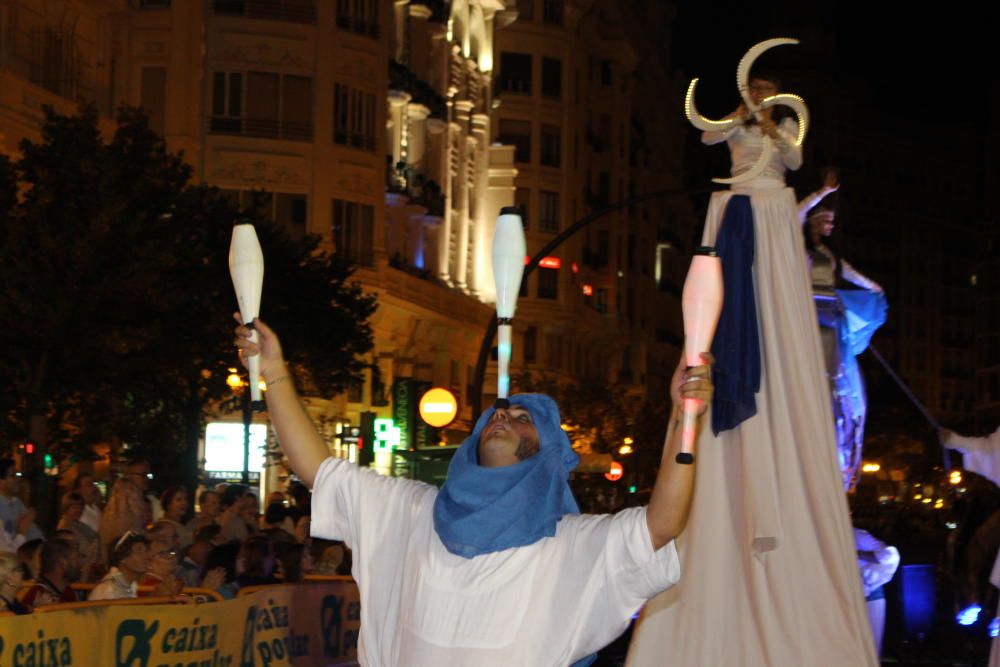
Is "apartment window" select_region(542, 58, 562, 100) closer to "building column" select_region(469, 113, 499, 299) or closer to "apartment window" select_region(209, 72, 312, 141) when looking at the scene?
"building column" select_region(469, 113, 499, 299)

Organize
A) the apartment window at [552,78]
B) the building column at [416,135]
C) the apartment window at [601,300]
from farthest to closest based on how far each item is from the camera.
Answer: the apartment window at [601,300]
the apartment window at [552,78]
the building column at [416,135]

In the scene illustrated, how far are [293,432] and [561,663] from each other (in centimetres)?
114

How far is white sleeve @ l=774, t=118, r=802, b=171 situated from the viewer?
9320 mm

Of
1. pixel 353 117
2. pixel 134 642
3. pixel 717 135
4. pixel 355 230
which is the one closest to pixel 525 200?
pixel 353 117

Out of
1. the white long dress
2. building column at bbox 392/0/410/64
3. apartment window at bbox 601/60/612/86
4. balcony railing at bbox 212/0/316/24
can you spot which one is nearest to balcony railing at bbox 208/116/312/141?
balcony railing at bbox 212/0/316/24

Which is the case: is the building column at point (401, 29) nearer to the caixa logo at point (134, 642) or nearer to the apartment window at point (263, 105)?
the apartment window at point (263, 105)

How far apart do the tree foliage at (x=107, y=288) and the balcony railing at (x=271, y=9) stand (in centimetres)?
1256

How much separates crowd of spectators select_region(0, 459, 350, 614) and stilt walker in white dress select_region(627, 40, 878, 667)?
370 cm

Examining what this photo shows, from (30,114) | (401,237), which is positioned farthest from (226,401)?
(401,237)

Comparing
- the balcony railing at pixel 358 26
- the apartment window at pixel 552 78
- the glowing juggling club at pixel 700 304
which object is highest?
the apartment window at pixel 552 78

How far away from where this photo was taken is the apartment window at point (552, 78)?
253 feet

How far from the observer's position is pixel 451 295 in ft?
193

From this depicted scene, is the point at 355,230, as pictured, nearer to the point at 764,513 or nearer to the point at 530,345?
the point at 530,345

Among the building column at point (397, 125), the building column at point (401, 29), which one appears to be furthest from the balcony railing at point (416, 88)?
the building column at point (401, 29)
